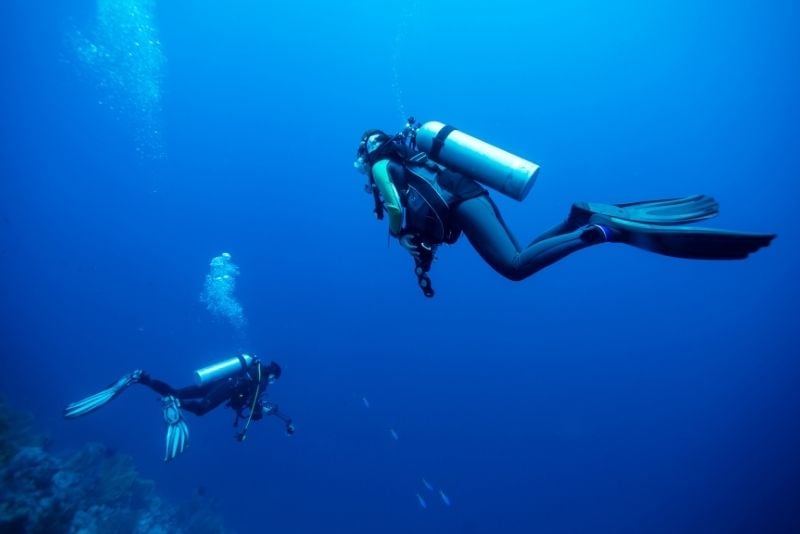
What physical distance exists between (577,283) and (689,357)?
35517 millimetres

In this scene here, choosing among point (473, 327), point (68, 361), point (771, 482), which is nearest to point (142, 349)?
point (68, 361)

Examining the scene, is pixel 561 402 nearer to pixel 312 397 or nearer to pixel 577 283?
pixel 577 283

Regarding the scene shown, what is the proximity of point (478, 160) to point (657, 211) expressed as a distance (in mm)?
1567

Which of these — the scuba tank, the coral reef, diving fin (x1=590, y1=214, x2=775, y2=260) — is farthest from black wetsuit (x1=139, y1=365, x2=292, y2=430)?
diving fin (x1=590, y1=214, x2=775, y2=260)

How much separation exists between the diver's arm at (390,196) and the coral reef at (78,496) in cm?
1173

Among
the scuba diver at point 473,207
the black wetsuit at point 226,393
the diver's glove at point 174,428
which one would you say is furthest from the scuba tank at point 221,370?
the scuba diver at point 473,207

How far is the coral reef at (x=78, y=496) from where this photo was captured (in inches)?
382

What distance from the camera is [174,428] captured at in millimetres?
8062

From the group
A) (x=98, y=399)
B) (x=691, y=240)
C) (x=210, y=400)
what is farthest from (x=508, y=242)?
(x=98, y=399)

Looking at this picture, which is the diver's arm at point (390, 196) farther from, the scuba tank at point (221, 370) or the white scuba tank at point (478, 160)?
the scuba tank at point (221, 370)

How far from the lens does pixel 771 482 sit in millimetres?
42031

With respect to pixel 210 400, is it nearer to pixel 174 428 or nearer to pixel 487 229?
pixel 174 428

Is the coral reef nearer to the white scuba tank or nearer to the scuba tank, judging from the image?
the scuba tank

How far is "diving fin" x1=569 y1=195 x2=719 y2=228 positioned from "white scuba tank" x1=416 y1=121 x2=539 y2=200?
514mm
